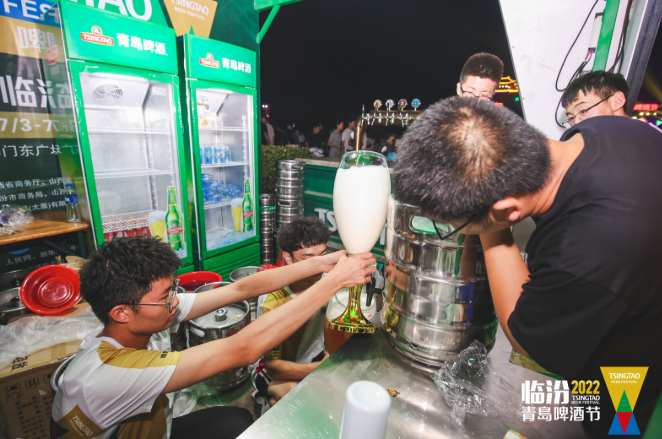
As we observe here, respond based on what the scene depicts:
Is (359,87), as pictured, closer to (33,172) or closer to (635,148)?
(33,172)

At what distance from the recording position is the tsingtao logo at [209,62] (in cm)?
323

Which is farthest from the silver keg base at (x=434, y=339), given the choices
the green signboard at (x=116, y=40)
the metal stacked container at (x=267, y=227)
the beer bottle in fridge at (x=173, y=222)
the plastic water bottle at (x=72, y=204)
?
the metal stacked container at (x=267, y=227)

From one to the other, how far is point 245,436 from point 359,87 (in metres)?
14.8

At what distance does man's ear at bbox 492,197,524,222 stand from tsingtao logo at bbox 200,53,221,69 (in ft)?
11.5

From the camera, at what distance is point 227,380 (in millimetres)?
2361

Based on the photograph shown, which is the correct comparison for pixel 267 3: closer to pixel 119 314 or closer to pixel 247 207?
pixel 247 207

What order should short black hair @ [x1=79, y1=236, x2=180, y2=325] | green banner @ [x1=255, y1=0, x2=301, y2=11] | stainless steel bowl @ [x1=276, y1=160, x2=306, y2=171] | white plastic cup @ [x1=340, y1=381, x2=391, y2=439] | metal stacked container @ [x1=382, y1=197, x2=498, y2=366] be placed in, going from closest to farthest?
white plastic cup @ [x1=340, y1=381, x2=391, y2=439] → metal stacked container @ [x1=382, y1=197, x2=498, y2=366] → short black hair @ [x1=79, y1=236, x2=180, y2=325] → green banner @ [x1=255, y1=0, x2=301, y2=11] → stainless steel bowl @ [x1=276, y1=160, x2=306, y2=171]

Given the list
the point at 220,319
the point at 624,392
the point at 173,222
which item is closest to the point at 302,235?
the point at 220,319

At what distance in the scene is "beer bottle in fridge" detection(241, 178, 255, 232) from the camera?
13.5ft

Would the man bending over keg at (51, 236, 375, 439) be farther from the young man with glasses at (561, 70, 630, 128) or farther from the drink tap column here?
the young man with glasses at (561, 70, 630, 128)

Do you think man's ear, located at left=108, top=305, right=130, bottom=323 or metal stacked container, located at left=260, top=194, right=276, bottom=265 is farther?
metal stacked container, located at left=260, top=194, right=276, bottom=265

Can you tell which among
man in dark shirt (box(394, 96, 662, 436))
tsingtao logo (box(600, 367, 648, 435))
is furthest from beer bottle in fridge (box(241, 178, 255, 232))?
tsingtao logo (box(600, 367, 648, 435))

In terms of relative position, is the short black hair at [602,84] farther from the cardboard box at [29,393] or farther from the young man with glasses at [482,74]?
the cardboard box at [29,393]

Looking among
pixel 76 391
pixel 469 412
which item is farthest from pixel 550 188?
pixel 76 391
